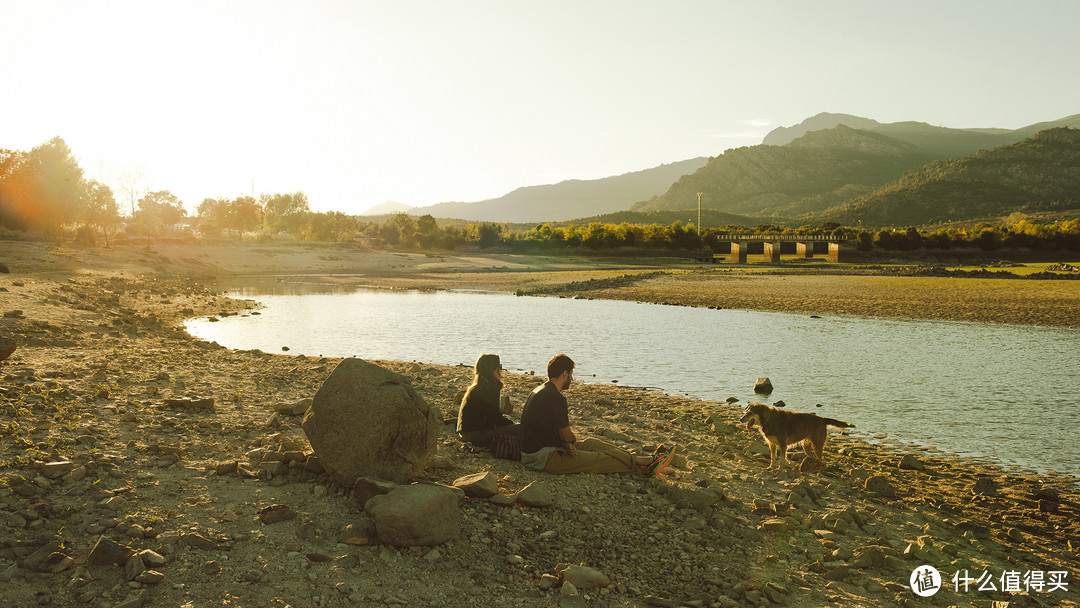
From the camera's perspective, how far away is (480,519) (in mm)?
7195

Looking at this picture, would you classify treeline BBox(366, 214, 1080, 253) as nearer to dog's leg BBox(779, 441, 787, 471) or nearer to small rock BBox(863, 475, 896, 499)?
dog's leg BBox(779, 441, 787, 471)

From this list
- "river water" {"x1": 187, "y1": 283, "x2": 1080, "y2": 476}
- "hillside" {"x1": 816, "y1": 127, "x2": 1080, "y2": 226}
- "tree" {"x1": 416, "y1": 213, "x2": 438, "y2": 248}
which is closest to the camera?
"river water" {"x1": 187, "y1": 283, "x2": 1080, "y2": 476}

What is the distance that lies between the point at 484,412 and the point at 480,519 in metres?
2.59

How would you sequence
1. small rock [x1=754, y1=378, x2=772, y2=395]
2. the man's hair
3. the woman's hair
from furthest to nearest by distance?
1. small rock [x1=754, y1=378, x2=772, y2=395]
2. the woman's hair
3. the man's hair

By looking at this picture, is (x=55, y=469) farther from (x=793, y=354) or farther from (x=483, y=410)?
(x=793, y=354)

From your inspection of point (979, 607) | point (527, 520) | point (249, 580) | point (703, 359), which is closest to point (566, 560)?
point (527, 520)

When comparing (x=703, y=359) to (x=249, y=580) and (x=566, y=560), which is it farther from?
(x=249, y=580)

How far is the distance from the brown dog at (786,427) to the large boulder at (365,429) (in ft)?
17.4

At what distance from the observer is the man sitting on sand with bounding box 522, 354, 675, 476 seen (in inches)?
345

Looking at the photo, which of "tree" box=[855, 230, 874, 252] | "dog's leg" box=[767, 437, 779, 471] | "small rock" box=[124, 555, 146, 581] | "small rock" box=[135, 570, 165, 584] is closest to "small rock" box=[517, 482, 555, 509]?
"small rock" box=[135, 570, 165, 584]

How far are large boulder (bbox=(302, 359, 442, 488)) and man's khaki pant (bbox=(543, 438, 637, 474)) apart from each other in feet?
6.61

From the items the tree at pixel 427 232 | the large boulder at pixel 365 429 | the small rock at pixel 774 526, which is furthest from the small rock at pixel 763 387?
the tree at pixel 427 232

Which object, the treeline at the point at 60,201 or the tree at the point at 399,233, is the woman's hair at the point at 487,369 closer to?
the treeline at the point at 60,201

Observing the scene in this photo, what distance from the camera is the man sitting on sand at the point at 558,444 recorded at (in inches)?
345
